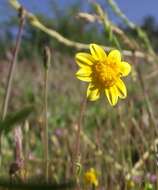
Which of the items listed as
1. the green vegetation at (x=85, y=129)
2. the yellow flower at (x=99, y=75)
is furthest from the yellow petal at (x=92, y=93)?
the green vegetation at (x=85, y=129)

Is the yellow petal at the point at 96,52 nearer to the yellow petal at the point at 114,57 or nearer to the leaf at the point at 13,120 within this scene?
the yellow petal at the point at 114,57

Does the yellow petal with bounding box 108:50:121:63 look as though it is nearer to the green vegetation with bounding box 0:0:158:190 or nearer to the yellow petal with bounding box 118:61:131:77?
the yellow petal with bounding box 118:61:131:77

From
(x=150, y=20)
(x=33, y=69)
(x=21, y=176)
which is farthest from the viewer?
(x=150, y=20)

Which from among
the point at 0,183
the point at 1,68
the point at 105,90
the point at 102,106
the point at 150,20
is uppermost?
the point at 150,20

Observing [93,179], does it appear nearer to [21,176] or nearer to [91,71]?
[21,176]

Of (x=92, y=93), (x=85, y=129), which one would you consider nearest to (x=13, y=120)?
(x=92, y=93)

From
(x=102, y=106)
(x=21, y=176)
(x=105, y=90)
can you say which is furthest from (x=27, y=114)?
(x=102, y=106)

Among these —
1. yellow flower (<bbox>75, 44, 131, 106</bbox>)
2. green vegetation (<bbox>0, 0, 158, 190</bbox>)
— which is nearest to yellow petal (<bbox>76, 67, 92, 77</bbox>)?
yellow flower (<bbox>75, 44, 131, 106</bbox>)

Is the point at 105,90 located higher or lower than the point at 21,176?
higher
